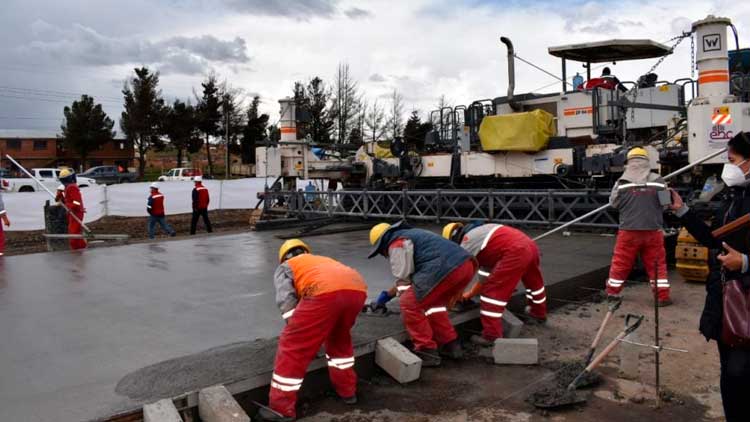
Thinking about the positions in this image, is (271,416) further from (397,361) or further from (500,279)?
(500,279)

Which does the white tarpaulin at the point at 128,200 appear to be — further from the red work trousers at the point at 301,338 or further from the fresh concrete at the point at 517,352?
the red work trousers at the point at 301,338

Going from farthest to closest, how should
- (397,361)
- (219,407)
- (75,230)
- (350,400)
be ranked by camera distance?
1. (75,230)
2. (397,361)
3. (350,400)
4. (219,407)

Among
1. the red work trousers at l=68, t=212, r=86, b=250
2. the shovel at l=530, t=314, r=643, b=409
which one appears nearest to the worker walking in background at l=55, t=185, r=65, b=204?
the red work trousers at l=68, t=212, r=86, b=250

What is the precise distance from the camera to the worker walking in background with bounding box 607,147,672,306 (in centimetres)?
726

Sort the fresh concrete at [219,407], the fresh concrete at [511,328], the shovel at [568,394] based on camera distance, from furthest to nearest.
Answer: the fresh concrete at [511,328], the shovel at [568,394], the fresh concrete at [219,407]

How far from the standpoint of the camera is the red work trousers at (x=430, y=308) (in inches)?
215

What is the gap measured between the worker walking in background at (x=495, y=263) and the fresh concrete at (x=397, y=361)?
111cm

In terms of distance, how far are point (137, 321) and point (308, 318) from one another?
2790 millimetres

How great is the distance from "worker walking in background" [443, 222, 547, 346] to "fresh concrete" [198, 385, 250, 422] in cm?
282

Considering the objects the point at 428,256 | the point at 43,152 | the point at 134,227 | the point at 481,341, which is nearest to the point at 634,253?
the point at 481,341

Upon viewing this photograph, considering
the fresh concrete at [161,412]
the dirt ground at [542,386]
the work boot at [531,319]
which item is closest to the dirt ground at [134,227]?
the work boot at [531,319]

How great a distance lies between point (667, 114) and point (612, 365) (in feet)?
29.5

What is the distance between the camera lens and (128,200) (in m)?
20.4

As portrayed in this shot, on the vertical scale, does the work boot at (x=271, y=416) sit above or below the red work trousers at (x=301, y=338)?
below
